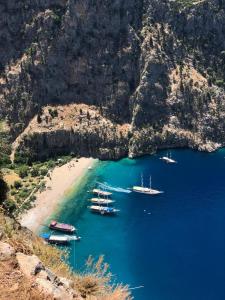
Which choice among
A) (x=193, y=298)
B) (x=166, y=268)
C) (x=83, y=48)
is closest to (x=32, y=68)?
(x=83, y=48)

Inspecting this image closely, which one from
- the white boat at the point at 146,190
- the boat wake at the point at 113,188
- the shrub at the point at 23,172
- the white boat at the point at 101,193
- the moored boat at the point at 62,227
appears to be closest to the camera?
the moored boat at the point at 62,227

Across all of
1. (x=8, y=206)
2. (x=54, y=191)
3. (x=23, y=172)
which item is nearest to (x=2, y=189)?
(x=8, y=206)

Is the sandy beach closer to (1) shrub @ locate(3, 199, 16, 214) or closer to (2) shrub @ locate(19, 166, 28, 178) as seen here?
(2) shrub @ locate(19, 166, 28, 178)

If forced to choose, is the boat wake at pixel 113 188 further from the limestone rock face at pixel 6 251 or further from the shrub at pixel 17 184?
the limestone rock face at pixel 6 251

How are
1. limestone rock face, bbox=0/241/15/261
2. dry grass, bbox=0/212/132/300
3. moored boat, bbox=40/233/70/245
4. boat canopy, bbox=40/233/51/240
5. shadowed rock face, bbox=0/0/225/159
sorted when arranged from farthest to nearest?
shadowed rock face, bbox=0/0/225/159 < boat canopy, bbox=40/233/51/240 < moored boat, bbox=40/233/70/245 < dry grass, bbox=0/212/132/300 < limestone rock face, bbox=0/241/15/261

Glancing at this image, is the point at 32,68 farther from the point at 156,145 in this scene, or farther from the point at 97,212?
the point at 97,212

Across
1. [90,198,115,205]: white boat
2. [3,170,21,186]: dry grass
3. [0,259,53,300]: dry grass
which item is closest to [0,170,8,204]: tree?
[0,259,53,300]: dry grass

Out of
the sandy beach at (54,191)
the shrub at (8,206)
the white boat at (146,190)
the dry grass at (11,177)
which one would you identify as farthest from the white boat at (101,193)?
the shrub at (8,206)
